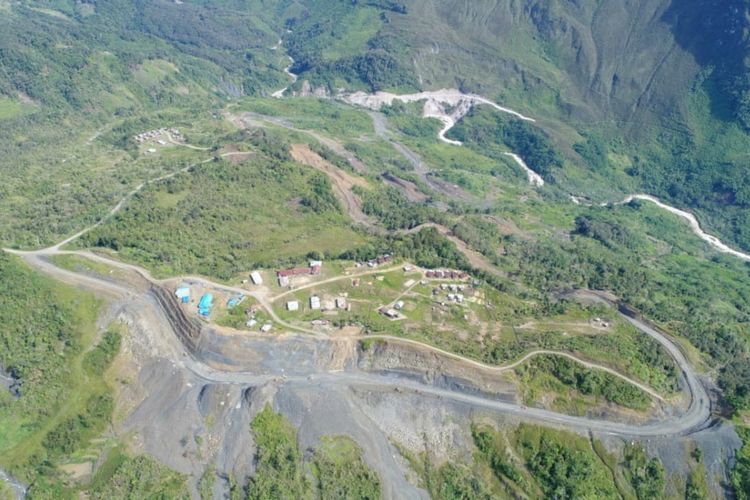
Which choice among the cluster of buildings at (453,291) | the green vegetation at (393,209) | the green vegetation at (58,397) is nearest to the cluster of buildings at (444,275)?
the cluster of buildings at (453,291)

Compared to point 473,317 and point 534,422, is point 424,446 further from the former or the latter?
point 473,317

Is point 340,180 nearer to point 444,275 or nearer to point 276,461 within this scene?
point 444,275

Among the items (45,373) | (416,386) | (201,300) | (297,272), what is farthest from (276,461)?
(45,373)

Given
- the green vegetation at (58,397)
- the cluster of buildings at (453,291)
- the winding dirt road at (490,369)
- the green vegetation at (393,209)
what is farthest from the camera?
the green vegetation at (393,209)

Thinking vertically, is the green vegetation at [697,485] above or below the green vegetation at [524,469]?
above

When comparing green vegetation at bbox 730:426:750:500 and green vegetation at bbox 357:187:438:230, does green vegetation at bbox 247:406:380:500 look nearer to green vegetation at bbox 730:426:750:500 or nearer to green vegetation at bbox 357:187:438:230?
green vegetation at bbox 730:426:750:500

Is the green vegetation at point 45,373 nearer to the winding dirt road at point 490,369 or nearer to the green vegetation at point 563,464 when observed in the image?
the winding dirt road at point 490,369

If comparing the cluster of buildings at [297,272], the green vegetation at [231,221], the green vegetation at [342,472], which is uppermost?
the cluster of buildings at [297,272]

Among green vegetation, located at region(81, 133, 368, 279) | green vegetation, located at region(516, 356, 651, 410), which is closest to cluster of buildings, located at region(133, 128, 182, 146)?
green vegetation, located at region(81, 133, 368, 279)
